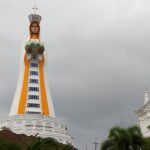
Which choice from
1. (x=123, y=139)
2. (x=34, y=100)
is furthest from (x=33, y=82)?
(x=123, y=139)

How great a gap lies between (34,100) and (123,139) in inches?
2104

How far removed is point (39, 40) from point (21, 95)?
15.4m

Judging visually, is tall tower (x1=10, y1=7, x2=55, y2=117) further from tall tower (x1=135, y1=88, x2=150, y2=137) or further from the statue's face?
tall tower (x1=135, y1=88, x2=150, y2=137)

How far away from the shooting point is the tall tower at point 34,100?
9556 centimetres

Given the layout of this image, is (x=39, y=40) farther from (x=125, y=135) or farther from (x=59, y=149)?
(x=125, y=135)

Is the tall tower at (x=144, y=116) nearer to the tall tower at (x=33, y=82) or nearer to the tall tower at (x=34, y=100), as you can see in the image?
the tall tower at (x=34, y=100)

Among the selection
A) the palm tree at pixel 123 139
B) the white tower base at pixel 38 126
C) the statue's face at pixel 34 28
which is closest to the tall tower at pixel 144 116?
the white tower base at pixel 38 126

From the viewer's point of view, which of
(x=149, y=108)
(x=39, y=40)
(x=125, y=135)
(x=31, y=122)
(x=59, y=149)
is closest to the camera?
(x=125, y=135)

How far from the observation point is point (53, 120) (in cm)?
9856

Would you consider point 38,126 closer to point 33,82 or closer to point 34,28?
point 33,82

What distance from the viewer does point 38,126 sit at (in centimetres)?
9544

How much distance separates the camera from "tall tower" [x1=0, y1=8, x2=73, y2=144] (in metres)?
95.6

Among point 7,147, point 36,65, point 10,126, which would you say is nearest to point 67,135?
point 10,126

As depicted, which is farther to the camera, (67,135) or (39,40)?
(39,40)
